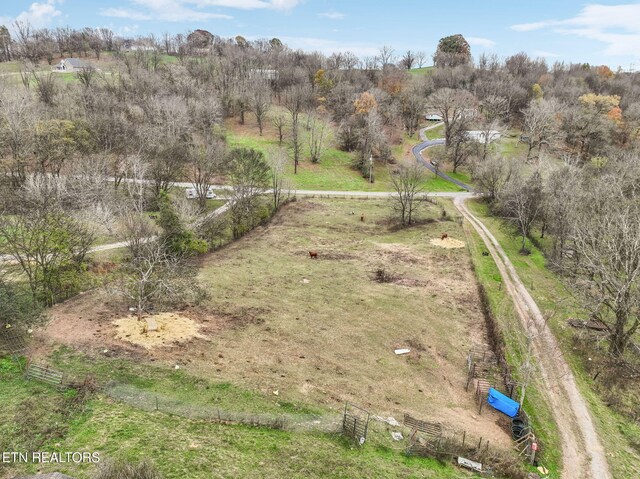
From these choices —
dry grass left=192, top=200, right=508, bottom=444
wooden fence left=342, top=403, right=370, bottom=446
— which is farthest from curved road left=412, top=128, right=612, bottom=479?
wooden fence left=342, top=403, right=370, bottom=446

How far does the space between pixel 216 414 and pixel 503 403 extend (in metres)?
19.5

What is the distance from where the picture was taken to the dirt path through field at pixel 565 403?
24875mm

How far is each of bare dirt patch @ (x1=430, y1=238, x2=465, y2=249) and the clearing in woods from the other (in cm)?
97

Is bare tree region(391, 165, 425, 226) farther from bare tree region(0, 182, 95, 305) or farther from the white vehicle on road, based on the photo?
bare tree region(0, 182, 95, 305)

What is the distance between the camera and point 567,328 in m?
40.6

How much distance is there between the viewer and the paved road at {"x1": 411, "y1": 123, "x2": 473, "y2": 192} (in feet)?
319

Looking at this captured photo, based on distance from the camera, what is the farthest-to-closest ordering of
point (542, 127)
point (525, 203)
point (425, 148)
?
point (425, 148) < point (542, 127) < point (525, 203)

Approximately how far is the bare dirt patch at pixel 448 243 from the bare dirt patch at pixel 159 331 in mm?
38623

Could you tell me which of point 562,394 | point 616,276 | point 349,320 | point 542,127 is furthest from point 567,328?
point 542,127

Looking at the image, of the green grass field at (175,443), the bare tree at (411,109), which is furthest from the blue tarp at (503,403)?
the bare tree at (411,109)

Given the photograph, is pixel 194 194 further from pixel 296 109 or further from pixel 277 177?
pixel 296 109

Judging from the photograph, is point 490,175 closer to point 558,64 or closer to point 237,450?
point 237,450

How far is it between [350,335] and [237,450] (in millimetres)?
16873

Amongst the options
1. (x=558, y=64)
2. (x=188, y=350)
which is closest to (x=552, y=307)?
(x=188, y=350)
